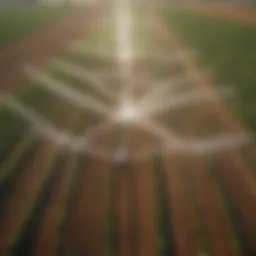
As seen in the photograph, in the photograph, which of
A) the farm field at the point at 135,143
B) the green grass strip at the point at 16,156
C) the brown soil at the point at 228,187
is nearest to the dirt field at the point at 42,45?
the farm field at the point at 135,143

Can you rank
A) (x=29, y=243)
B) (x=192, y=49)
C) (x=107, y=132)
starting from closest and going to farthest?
(x=29, y=243), (x=107, y=132), (x=192, y=49)

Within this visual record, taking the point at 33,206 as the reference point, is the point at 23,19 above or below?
above

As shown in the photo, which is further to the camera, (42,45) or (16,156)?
(42,45)

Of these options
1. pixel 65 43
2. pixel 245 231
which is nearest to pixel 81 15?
pixel 65 43

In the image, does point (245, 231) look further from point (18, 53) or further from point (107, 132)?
point (18, 53)

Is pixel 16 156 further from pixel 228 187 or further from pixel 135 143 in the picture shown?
pixel 228 187

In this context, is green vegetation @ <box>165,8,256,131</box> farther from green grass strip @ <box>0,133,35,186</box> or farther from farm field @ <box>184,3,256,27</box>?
green grass strip @ <box>0,133,35,186</box>

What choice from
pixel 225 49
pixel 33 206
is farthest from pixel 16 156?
pixel 225 49
